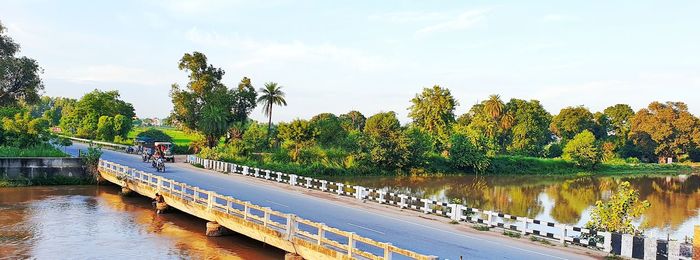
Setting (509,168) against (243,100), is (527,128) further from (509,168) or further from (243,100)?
(243,100)

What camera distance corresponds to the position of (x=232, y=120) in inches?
2677

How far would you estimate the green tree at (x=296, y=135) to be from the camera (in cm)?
6247

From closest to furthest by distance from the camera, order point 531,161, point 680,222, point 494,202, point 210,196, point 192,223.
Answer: point 210,196 → point 192,223 → point 680,222 → point 494,202 → point 531,161

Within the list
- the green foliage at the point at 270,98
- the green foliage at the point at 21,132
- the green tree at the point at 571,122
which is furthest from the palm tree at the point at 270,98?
the green tree at the point at 571,122

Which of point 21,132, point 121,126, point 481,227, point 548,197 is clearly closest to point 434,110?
point 548,197

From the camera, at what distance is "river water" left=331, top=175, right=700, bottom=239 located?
36.3 metres

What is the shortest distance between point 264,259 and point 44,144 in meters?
38.2

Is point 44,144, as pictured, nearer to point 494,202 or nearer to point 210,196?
point 210,196

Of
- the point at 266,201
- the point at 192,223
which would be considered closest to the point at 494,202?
the point at 266,201

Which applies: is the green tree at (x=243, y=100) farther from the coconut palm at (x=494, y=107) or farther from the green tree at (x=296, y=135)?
the coconut palm at (x=494, y=107)

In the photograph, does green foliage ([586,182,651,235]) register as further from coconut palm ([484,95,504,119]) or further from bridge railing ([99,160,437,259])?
coconut palm ([484,95,504,119])

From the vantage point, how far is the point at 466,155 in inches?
3034

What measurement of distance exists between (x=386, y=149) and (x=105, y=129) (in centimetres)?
4297

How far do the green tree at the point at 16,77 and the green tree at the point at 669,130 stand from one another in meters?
110
